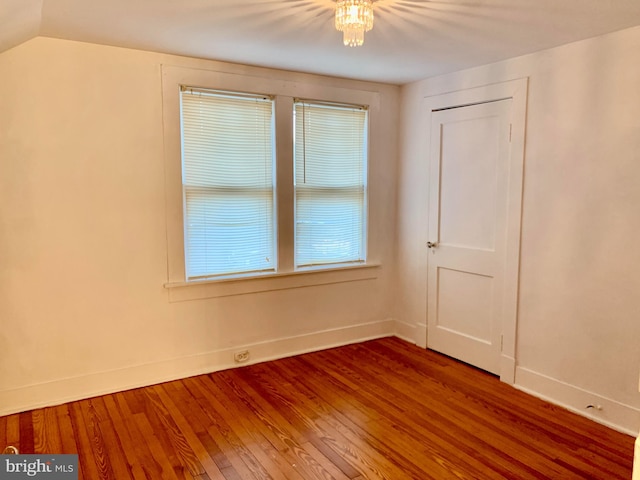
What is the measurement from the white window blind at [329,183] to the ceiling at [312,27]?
62 centimetres

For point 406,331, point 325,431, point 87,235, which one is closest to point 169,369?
point 87,235

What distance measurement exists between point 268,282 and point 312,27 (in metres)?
1.98

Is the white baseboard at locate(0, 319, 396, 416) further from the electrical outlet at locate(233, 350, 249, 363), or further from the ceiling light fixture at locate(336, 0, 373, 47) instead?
→ the ceiling light fixture at locate(336, 0, 373, 47)

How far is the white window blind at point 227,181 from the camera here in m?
3.33

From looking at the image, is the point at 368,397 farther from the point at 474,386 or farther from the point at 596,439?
the point at 596,439

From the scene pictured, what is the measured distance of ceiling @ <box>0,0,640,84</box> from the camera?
7.32 ft

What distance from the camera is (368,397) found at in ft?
10.2

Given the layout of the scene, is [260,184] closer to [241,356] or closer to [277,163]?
[277,163]

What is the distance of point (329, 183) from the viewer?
3945 mm

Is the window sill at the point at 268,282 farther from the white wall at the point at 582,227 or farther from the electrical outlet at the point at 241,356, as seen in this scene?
the white wall at the point at 582,227

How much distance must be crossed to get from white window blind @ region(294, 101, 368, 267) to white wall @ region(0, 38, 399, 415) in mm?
564

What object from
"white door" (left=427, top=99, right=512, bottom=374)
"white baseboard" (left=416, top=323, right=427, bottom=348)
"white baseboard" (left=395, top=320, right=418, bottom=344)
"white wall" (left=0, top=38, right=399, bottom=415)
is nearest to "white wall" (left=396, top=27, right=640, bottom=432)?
"white door" (left=427, top=99, right=512, bottom=374)

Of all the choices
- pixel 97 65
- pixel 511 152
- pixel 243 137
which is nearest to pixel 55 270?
pixel 97 65

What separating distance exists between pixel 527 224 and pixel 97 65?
3117mm
